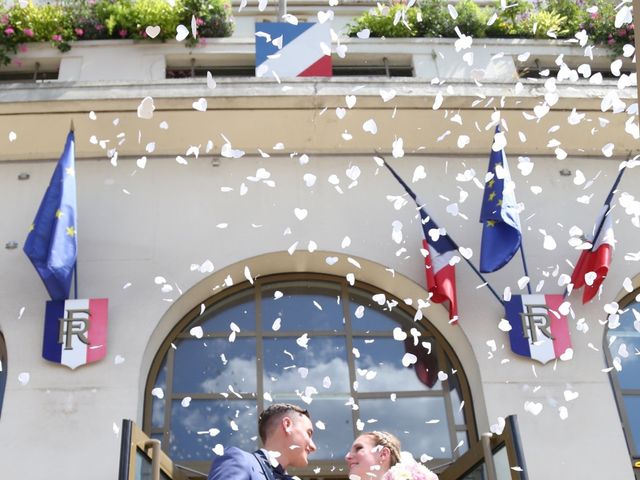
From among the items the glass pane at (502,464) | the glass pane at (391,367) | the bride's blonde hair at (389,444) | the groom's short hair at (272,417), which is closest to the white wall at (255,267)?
the glass pane at (391,367)

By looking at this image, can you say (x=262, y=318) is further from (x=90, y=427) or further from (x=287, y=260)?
(x=90, y=427)

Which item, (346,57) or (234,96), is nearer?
(234,96)

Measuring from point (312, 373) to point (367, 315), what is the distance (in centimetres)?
72

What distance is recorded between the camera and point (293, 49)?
929 cm

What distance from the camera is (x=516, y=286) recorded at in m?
8.48

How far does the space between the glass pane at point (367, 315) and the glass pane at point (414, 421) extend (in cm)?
66

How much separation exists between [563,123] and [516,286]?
5.22 feet

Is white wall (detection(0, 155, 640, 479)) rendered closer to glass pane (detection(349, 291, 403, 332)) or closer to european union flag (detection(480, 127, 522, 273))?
glass pane (detection(349, 291, 403, 332))

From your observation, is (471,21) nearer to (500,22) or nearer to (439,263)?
(500,22)

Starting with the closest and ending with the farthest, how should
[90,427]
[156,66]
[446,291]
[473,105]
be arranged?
[90,427], [446,291], [473,105], [156,66]

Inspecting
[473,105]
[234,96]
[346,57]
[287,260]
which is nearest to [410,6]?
[346,57]

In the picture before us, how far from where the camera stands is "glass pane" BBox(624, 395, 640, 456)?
8.02m

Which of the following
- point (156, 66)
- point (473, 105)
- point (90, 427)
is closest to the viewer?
point (90, 427)

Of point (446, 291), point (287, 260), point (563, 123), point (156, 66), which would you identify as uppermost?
point (156, 66)
